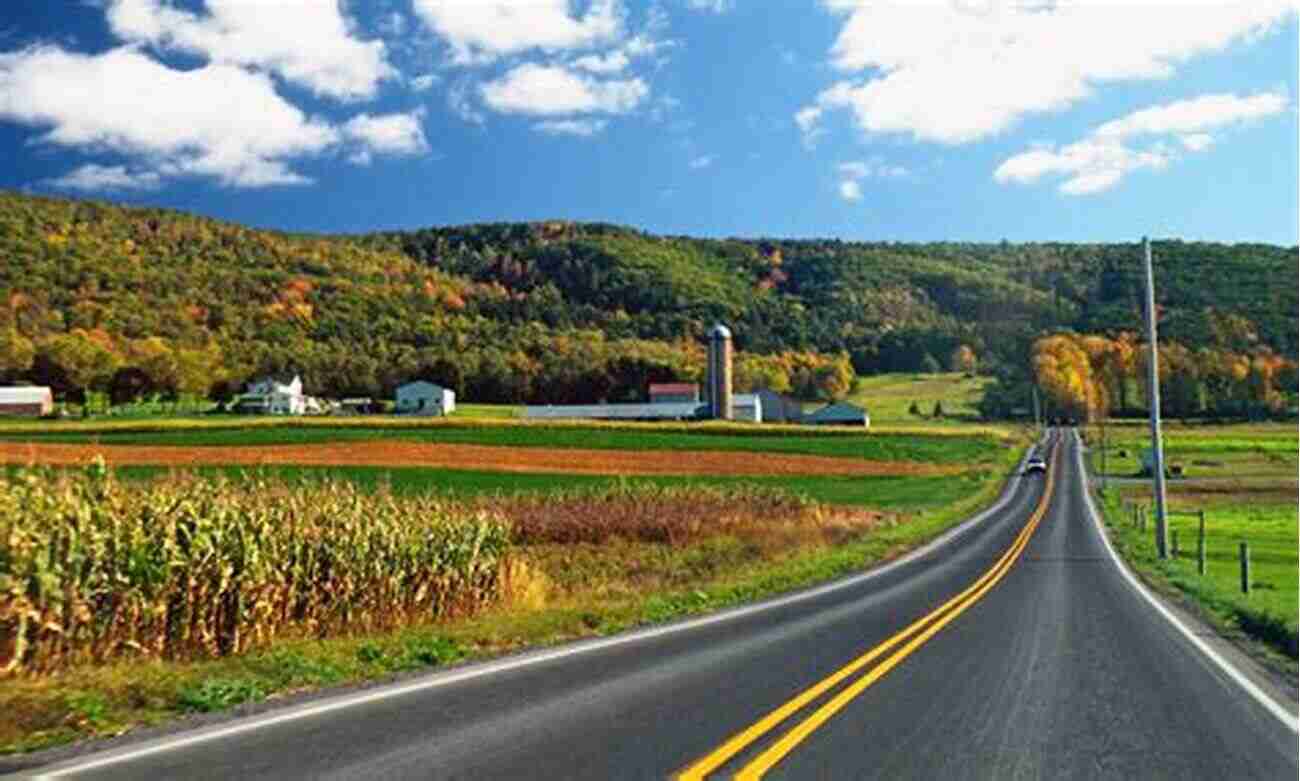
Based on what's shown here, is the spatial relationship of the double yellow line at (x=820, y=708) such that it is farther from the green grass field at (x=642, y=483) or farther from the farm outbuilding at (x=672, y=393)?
the farm outbuilding at (x=672, y=393)

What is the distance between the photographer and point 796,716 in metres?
8.46

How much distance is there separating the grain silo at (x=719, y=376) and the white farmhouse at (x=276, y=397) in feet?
154

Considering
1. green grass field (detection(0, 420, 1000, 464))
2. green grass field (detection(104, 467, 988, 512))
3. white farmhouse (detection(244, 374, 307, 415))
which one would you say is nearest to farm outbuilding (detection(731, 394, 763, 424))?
green grass field (detection(0, 420, 1000, 464))

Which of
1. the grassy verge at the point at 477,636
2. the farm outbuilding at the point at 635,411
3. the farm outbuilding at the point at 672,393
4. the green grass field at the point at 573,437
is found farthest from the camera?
the farm outbuilding at the point at 672,393

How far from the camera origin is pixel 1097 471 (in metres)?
95.6

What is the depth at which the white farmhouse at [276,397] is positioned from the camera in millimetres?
107875

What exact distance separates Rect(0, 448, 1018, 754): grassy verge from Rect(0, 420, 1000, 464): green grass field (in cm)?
4636

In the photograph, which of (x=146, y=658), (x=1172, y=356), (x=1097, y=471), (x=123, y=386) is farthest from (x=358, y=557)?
(x=1172, y=356)

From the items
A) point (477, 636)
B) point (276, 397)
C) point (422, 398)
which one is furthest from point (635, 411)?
point (477, 636)

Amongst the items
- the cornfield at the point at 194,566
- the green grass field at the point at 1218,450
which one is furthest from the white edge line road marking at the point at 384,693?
the green grass field at the point at 1218,450

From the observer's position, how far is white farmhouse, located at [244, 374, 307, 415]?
4247 inches

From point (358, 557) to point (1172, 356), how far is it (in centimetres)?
16038

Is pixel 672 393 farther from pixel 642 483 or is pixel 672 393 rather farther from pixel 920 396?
pixel 642 483

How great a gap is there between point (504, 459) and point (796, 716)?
209 ft
